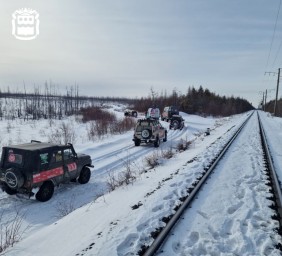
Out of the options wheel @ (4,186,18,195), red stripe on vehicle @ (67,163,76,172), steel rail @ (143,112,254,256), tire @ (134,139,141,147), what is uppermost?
steel rail @ (143,112,254,256)

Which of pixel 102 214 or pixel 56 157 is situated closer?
pixel 102 214

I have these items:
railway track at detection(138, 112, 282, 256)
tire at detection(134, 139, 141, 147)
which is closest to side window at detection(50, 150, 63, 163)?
railway track at detection(138, 112, 282, 256)

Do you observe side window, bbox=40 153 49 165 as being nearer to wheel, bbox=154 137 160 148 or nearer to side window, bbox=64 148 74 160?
side window, bbox=64 148 74 160

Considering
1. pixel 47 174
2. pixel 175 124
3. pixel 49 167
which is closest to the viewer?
pixel 47 174

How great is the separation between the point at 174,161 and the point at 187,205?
6771mm

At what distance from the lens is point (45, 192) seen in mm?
9953

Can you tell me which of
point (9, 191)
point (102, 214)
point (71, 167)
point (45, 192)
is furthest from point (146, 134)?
point (102, 214)

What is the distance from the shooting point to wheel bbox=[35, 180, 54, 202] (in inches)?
385

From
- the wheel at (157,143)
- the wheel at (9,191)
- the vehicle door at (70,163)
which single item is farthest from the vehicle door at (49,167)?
the wheel at (157,143)

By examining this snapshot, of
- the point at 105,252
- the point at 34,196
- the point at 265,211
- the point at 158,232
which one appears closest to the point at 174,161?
the point at 34,196

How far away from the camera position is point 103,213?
7031 mm

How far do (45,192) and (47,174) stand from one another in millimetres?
590

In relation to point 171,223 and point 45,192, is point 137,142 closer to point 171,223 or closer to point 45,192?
point 45,192

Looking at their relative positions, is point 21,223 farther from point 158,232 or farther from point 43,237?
point 158,232
